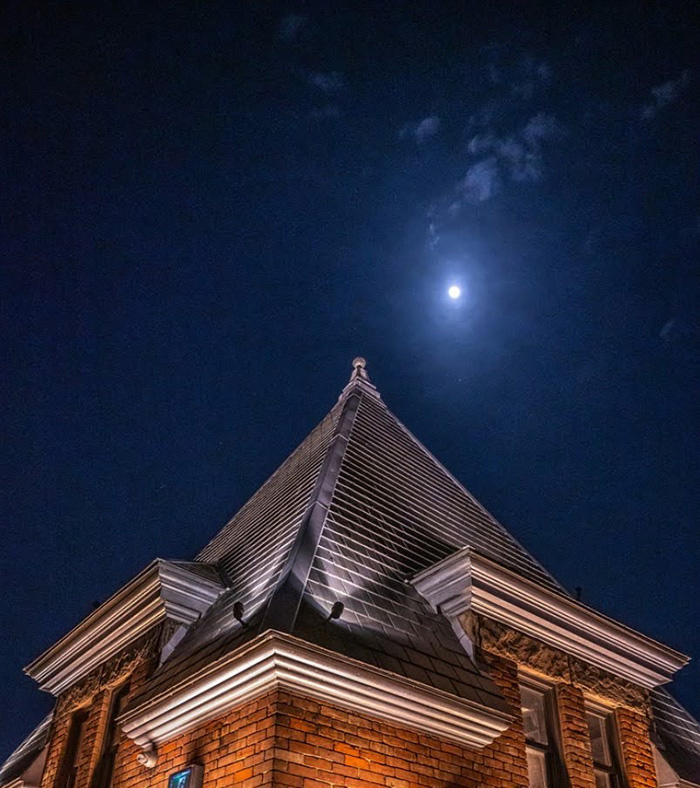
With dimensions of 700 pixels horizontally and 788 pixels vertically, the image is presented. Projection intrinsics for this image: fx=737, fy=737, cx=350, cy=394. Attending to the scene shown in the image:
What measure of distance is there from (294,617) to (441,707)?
5.92ft

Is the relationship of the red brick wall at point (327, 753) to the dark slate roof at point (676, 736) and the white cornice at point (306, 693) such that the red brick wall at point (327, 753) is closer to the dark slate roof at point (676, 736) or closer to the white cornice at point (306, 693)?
the white cornice at point (306, 693)

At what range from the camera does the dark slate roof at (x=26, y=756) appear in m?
11.8

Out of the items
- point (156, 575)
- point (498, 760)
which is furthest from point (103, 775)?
point (498, 760)

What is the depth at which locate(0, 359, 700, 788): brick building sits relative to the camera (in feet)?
21.9

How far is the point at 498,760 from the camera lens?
8109mm

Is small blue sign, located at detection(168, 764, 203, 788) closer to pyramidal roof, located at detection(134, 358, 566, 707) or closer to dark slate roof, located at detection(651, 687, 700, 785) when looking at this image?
pyramidal roof, located at detection(134, 358, 566, 707)

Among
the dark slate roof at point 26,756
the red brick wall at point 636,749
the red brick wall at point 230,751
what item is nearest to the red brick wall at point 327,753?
the red brick wall at point 230,751

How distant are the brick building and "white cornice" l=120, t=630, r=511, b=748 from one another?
0.02m

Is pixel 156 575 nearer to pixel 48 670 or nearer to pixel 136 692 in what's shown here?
pixel 136 692

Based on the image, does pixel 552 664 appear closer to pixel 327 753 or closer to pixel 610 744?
pixel 610 744

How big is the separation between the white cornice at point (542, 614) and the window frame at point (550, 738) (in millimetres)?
560

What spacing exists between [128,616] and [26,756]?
16.9ft

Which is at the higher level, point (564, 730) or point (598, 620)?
point (598, 620)

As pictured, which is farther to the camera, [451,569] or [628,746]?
[628,746]
